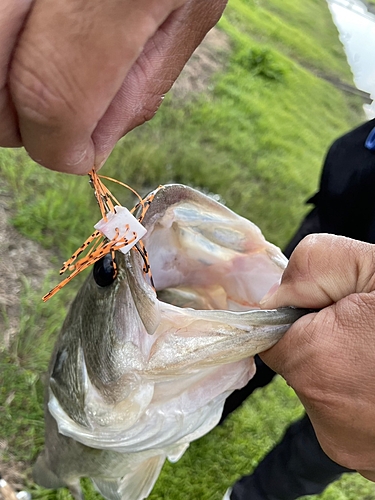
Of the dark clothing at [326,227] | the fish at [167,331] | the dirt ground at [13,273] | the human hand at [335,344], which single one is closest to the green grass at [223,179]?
the dirt ground at [13,273]

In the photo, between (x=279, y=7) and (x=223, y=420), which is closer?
(x=223, y=420)

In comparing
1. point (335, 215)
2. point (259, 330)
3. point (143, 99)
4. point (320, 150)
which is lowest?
point (320, 150)

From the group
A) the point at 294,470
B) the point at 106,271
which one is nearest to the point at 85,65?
the point at 106,271

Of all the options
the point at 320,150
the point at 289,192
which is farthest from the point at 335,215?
the point at 320,150

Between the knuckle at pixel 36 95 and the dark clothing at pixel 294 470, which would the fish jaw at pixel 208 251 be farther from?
the dark clothing at pixel 294 470

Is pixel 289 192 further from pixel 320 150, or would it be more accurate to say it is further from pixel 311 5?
pixel 311 5

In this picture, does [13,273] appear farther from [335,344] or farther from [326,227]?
[335,344]
